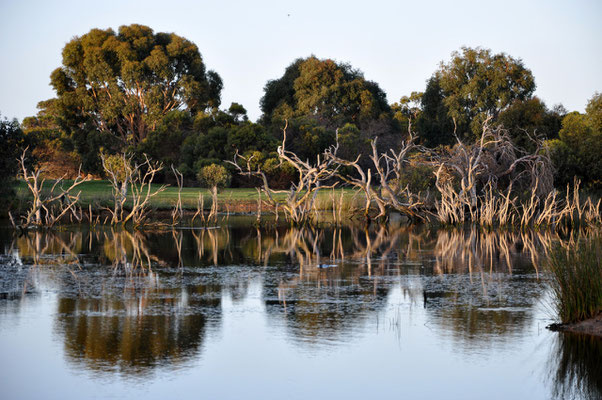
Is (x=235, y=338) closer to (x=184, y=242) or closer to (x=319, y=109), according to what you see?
(x=184, y=242)

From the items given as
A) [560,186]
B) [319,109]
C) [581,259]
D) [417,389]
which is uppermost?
[319,109]

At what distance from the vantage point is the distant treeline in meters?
54.2

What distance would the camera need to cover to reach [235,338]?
11586 mm

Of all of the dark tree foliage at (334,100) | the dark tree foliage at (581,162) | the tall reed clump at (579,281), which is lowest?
the tall reed clump at (579,281)

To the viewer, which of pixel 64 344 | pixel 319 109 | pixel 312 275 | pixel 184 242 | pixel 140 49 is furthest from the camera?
pixel 319 109

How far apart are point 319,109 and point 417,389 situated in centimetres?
6191

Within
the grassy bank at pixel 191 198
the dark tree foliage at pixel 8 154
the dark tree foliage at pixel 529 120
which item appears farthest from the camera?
the dark tree foliage at pixel 529 120

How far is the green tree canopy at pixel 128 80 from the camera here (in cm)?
6272

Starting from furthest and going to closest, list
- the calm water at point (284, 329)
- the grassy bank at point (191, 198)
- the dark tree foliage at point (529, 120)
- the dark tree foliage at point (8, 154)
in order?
the dark tree foliage at point (529, 120), the grassy bank at point (191, 198), the dark tree foliage at point (8, 154), the calm water at point (284, 329)

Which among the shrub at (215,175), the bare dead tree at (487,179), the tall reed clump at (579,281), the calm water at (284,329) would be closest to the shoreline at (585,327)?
the tall reed clump at (579,281)

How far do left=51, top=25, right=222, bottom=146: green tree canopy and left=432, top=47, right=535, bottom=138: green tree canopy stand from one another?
20.2 metres

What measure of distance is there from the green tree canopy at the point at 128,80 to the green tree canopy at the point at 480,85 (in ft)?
66.2

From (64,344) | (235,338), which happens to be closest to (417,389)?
(235,338)

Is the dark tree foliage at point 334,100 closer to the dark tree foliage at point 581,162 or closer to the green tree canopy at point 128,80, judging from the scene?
the green tree canopy at point 128,80
